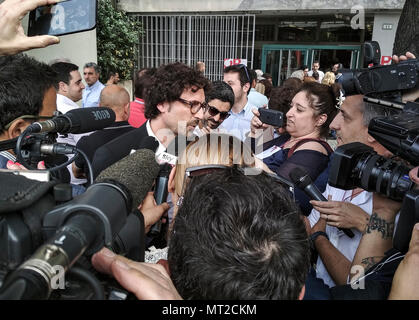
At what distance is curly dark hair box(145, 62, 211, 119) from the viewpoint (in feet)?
7.15

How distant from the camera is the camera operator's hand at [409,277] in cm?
105

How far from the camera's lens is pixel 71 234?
19.6 inches

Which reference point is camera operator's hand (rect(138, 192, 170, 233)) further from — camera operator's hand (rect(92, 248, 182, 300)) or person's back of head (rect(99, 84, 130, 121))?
person's back of head (rect(99, 84, 130, 121))

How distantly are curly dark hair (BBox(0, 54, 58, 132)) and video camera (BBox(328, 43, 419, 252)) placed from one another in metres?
1.13

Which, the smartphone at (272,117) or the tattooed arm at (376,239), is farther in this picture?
the smartphone at (272,117)

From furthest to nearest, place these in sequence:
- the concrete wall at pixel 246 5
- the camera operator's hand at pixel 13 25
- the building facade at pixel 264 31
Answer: the building facade at pixel 264 31
the concrete wall at pixel 246 5
the camera operator's hand at pixel 13 25

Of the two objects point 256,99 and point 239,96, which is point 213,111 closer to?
point 239,96

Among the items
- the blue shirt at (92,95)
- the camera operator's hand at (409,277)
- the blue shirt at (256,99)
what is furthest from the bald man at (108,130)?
the blue shirt at (92,95)

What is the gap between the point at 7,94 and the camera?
1.26 metres

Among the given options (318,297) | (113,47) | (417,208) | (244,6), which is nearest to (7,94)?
(318,297)

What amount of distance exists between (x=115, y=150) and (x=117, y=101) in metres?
1.29

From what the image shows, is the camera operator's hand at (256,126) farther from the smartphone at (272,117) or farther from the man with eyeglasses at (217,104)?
the man with eyeglasses at (217,104)

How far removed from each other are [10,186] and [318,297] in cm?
108

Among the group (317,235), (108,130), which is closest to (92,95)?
(108,130)
